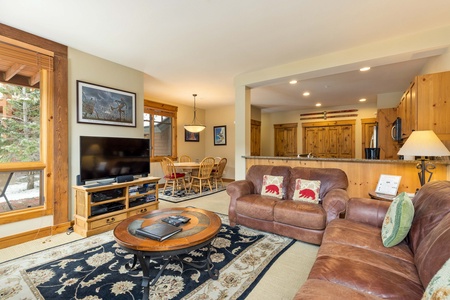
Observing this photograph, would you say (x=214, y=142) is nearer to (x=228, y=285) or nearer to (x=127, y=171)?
(x=127, y=171)

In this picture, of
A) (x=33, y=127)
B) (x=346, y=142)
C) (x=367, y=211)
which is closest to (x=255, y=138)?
(x=346, y=142)

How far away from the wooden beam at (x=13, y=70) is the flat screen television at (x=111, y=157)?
1119 mm

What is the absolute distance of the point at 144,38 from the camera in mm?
2795

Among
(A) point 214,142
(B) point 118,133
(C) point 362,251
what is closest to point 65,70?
(B) point 118,133

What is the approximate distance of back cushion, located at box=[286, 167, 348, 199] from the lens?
2813 mm

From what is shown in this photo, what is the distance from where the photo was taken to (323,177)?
2.92m

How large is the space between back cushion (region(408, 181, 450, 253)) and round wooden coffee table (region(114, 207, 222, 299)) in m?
1.44

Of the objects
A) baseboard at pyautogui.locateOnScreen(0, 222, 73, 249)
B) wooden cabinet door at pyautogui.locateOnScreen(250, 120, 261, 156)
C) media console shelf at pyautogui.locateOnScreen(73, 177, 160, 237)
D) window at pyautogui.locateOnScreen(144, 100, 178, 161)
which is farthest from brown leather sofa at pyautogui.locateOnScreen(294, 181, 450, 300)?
window at pyautogui.locateOnScreen(144, 100, 178, 161)

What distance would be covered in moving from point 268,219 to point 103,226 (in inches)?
88.6

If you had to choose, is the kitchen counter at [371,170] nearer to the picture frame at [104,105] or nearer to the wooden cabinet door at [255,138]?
the picture frame at [104,105]

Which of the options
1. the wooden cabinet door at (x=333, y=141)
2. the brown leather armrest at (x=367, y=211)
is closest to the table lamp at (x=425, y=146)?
the brown leather armrest at (x=367, y=211)

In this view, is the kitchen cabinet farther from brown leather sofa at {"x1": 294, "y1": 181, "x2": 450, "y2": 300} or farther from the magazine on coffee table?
the magazine on coffee table

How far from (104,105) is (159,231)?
2.58 metres

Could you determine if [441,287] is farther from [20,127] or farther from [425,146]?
[20,127]
